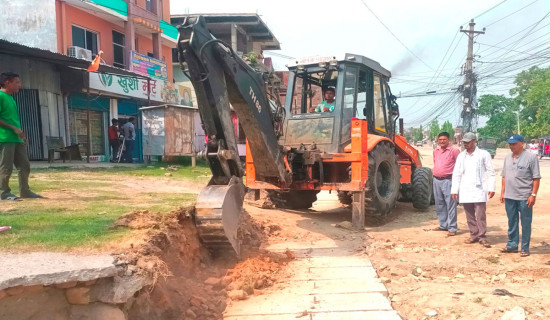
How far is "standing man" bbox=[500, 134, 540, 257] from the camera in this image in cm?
511

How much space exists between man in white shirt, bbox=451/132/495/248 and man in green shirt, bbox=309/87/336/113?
2.25 m

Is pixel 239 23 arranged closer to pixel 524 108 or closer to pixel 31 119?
pixel 31 119

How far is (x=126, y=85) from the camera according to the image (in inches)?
637

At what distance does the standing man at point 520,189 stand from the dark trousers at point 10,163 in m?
6.44

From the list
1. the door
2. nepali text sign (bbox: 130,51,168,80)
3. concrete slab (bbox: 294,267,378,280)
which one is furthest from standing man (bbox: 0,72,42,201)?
nepali text sign (bbox: 130,51,168,80)

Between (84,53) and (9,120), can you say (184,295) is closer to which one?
(9,120)

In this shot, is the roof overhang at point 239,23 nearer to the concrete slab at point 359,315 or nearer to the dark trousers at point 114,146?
the dark trousers at point 114,146

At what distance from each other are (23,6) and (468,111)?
24.7 metres

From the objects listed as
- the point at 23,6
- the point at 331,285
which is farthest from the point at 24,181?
the point at 23,6

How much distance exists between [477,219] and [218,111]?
4006 millimetres

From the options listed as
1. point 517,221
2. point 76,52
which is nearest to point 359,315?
point 517,221

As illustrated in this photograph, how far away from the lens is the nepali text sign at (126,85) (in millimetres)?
14516

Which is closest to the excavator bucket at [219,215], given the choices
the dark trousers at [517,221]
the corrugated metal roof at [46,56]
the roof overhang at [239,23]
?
the dark trousers at [517,221]

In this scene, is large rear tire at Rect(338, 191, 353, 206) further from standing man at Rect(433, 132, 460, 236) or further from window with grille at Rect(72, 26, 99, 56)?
window with grille at Rect(72, 26, 99, 56)
